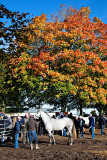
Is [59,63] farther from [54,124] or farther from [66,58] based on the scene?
[54,124]

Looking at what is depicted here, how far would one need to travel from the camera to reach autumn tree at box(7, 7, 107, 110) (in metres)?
26.5

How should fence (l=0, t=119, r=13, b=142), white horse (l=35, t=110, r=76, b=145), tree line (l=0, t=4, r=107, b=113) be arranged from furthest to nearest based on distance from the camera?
tree line (l=0, t=4, r=107, b=113) → fence (l=0, t=119, r=13, b=142) → white horse (l=35, t=110, r=76, b=145)

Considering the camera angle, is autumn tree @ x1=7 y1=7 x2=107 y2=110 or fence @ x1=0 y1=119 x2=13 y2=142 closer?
fence @ x1=0 y1=119 x2=13 y2=142

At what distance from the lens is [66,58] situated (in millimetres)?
27578

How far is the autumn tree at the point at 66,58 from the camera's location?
2648 centimetres

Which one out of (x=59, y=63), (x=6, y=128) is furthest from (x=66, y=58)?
(x=6, y=128)

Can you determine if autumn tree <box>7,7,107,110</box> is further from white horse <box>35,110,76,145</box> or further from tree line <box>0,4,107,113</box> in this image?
white horse <box>35,110,76,145</box>

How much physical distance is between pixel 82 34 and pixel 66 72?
15.9 ft

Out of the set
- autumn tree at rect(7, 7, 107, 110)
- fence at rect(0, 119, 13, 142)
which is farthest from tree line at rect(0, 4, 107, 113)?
fence at rect(0, 119, 13, 142)

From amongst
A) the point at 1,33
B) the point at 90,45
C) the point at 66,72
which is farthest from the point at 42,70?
the point at 1,33

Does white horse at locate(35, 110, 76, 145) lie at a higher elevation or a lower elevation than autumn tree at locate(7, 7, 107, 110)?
lower

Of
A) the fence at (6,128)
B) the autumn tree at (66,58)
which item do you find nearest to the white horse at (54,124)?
the fence at (6,128)

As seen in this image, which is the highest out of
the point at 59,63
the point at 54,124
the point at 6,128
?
the point at 59,63

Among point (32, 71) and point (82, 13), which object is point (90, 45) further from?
point (32, 71)
